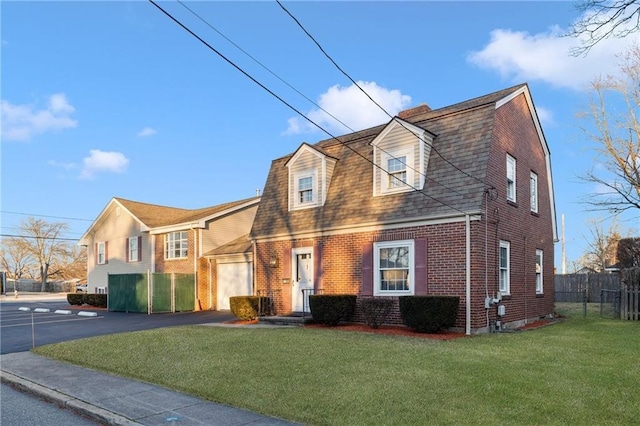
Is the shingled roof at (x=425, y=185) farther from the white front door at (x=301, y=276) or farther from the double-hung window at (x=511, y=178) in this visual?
the double-hung window at (x=511, y=178)

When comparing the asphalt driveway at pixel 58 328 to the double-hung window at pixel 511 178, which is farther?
the double-hung window at pixel 511 178

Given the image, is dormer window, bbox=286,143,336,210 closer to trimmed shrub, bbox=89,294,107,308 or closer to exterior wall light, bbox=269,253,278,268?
exterior wall light, bbox=269,253,278,268

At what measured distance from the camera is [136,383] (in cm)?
729

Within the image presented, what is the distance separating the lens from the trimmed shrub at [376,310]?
12.6 m

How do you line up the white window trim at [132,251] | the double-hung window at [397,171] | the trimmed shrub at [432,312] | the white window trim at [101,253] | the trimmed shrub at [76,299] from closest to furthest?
the trimmed shrub at [432,312] < the double-hung window at [397,171] < the white window trim at [132,251] < the trimmed shrub at [76,299] < the white window trim at [101,253]

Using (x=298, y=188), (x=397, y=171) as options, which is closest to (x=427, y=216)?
(x=397, y=171)

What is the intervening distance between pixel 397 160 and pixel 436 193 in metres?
1.97

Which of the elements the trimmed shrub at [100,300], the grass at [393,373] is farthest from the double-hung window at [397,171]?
the trimmed shrub at [100,300]

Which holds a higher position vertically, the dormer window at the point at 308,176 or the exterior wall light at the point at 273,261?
the dormer window at the point at 308,176

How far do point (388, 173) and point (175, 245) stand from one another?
48.0 ft

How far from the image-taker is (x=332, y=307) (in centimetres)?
1340

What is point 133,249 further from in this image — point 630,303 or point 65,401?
point 630,303

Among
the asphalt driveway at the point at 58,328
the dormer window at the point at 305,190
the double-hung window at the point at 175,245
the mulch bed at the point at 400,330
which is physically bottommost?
the asphalt driveway at the point at 58,328

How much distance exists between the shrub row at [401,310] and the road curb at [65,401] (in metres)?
7.69
